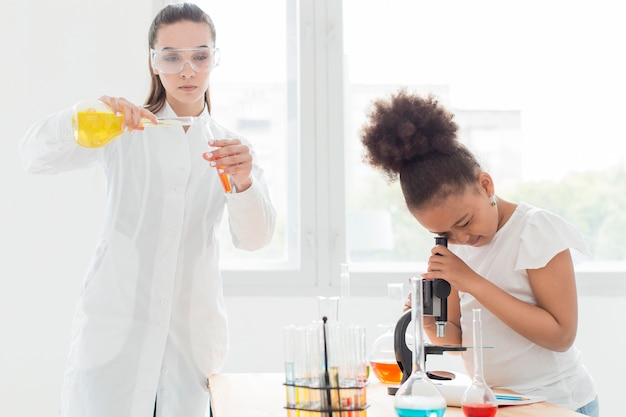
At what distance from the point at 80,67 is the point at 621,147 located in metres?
2.70

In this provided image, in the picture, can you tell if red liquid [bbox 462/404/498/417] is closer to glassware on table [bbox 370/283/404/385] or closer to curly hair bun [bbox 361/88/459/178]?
glassware on table [bbox 370/283/404/385]

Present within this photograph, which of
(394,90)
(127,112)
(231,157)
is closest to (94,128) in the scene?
(127,112)

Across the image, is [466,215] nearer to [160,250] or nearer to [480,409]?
[480,409]

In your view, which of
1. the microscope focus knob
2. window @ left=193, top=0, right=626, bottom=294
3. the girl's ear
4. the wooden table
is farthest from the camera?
window @ left=193, top=0, right=626, bottom=294

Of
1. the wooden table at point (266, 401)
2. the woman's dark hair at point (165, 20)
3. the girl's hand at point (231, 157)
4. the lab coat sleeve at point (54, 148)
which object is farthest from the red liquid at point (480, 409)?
the woman's dark hair at point (165, 20)

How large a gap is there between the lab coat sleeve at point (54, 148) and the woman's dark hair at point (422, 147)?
0.81 metres

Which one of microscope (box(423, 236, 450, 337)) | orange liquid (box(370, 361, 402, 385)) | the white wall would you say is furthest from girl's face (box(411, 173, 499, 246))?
the white wall

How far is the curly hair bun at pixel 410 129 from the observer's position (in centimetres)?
191

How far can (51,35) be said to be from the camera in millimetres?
3508

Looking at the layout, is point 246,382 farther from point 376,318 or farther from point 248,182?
point 376,318

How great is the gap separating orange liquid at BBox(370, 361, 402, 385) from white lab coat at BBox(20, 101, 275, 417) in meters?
0.48

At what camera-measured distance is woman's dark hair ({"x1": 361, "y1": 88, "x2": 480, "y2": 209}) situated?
191cm

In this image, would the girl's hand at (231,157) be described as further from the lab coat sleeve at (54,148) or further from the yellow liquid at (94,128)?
the lab coat sleeve at (54,148)

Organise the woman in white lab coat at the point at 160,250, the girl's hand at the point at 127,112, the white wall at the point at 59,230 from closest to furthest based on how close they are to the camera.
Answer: the girl's hand at the point at 127,112 < the woman in white lab coat at the point at 160,250 < the white wall at the point at 59,230
